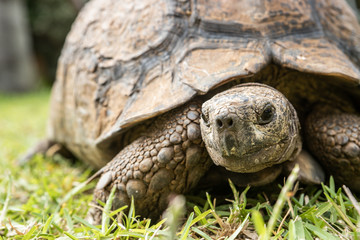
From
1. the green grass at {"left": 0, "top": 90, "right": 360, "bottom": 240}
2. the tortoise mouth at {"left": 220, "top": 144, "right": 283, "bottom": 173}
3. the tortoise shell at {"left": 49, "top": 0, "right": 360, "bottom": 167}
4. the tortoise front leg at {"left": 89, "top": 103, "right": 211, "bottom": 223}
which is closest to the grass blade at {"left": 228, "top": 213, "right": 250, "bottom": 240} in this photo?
the green grass at {"left": 0, "top": 90, "right": 360, "bottom": 240}

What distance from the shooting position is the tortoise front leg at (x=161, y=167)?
176 cm

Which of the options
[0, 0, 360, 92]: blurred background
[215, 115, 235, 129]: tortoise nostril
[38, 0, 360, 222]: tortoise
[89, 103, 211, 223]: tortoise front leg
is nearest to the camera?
[215, 115, 235, 129]: tortoise nostril

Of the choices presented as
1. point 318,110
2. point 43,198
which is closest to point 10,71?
point 43,198

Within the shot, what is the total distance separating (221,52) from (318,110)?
0.66 m

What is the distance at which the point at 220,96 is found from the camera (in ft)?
5.16

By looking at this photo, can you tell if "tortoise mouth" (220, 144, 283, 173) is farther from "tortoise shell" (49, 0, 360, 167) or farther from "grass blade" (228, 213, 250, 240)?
"tortoise shell" (49, 0, 360, 167)

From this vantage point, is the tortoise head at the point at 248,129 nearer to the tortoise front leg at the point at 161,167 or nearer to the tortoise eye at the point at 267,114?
the tortoise eye at the point at 267,114

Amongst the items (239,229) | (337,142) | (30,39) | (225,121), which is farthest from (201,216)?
(30,39)

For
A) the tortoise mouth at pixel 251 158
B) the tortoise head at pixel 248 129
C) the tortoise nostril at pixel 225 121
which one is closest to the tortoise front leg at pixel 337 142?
the tortoise head at pixel 248 129

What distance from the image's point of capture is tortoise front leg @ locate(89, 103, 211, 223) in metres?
1.76

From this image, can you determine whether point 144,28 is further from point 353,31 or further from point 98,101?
point 353,31

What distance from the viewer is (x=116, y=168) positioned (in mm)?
1865

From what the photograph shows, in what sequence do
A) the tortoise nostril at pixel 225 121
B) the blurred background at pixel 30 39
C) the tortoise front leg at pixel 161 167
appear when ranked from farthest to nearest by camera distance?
1. the blurred background at pixel 30 39
2. the tortoise front leg at pixel 161 167
3. the tortoise nostril at pixel 225 121

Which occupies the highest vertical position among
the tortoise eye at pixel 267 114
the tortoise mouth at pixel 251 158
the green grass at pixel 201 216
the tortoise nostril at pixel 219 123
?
the tortoise nostril at pixel 219 123
